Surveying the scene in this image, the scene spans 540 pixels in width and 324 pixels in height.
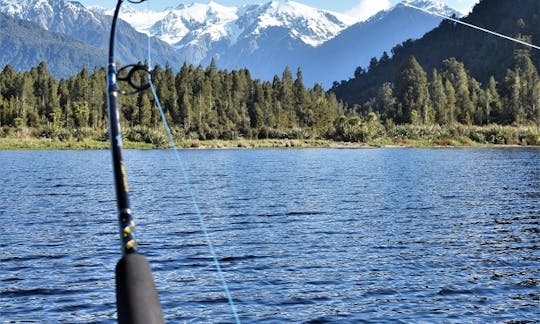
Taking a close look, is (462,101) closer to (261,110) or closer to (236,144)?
(261,110)

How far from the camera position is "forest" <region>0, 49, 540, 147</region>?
154000 mm

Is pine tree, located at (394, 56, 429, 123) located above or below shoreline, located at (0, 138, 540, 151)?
above

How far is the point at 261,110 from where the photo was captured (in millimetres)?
173000

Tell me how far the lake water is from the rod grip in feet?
27.4

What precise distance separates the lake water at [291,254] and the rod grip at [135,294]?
27.4ft

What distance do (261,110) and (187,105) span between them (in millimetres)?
19834

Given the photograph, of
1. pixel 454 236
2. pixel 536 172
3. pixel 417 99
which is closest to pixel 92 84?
pixel 417 99

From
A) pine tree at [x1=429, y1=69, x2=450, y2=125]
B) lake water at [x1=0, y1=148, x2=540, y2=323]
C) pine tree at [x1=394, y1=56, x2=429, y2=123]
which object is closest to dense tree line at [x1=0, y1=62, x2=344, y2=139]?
pine tree at [x1=394, y1=56, x2=429, y2=123]

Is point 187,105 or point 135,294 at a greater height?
point 187,105

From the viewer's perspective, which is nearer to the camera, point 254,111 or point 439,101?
point 254,111

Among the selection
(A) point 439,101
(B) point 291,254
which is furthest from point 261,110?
(B) point 291,254

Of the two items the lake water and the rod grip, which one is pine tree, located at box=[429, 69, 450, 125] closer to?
the lake water

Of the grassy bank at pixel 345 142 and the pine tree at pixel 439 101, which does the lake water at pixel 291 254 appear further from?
the pine tree at pixel 439 101

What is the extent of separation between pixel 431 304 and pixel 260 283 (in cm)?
460
